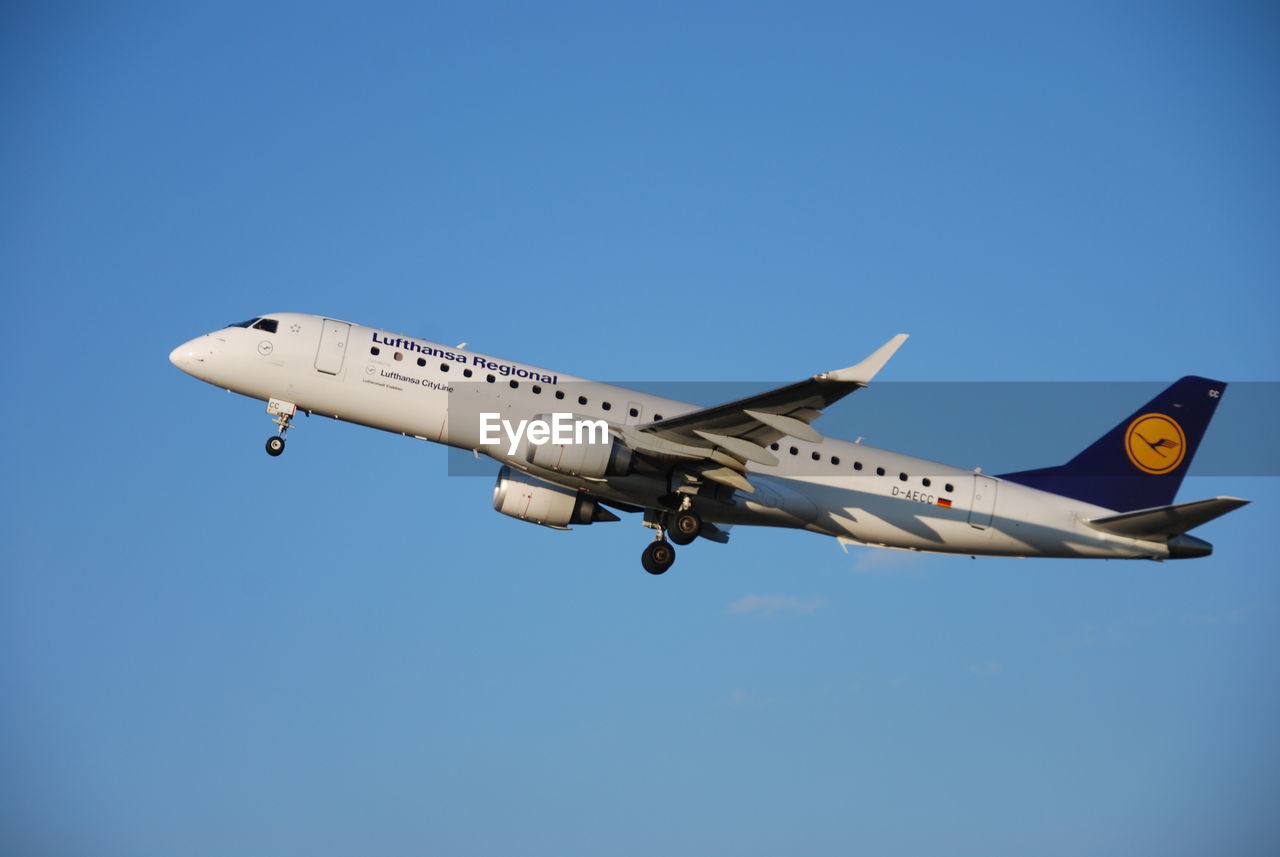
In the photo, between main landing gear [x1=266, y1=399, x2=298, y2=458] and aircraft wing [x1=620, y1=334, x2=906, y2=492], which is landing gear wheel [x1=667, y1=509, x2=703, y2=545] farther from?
main landing gear [x1=266, y1=399, x2=298, y2=458]

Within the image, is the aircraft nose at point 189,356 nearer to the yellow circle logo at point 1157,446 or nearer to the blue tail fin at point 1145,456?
the blue tail fin at point 1145,456

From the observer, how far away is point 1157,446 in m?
43.4

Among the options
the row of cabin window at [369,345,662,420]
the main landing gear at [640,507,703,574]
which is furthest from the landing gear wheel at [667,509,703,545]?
the row of cabin window at [369,345,662,420]

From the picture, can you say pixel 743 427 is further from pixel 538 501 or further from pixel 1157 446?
pixel 1157 446

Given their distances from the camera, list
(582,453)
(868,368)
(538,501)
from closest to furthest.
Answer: (868,368)
(582,453)
(538,501)

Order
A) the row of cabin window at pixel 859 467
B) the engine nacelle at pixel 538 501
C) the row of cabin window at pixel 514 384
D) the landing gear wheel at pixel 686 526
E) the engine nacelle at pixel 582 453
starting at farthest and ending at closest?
1. the engine nacelle at pixel 538 501
2. the row of cabin window at pixel 859 467
3. the landing gear wheel at pixel 686 526
4. the row of cabin window at pixel 514 384
5. the engine nacelle at pixel 582 453

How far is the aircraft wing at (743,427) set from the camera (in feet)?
108

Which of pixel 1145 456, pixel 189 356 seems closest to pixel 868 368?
pixel 1145 456

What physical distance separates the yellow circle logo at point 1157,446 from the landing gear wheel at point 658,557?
14950mm

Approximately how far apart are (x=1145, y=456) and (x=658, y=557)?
1578 cm

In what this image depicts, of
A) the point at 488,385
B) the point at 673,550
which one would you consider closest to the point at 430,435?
the point at 488,385

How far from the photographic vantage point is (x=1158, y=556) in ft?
133

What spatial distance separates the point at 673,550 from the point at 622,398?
16.1ft

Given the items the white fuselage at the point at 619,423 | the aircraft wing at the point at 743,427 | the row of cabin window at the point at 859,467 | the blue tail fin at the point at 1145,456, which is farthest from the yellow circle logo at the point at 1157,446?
the aircraft wing at the point at 743,427
